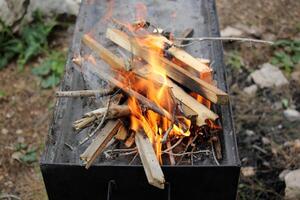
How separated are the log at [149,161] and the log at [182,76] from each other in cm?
40

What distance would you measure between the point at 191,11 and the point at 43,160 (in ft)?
5.71

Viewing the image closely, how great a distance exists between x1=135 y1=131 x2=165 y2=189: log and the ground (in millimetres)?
1345

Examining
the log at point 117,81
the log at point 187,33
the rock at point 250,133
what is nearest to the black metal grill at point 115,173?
the log at point 117,81

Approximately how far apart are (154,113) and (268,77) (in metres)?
2.14

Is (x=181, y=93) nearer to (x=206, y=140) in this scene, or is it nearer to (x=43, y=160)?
(x=206, y=140)

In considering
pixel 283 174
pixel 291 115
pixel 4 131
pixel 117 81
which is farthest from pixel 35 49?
pixel 283 174

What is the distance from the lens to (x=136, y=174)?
2.53 m

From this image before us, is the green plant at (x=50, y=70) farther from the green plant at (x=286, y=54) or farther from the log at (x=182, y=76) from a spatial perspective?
the green plant at (x=286, y=54)

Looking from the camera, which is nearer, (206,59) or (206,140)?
(206,140)

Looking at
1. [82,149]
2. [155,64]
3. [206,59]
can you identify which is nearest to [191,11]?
[206,59]

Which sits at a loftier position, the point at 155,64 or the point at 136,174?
the point at 155,64

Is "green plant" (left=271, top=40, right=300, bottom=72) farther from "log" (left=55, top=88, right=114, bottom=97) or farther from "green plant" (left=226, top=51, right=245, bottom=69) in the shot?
"log" (left=55, top=88, right=114, bottom=97)

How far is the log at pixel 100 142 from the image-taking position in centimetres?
246

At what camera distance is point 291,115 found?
4.20m
